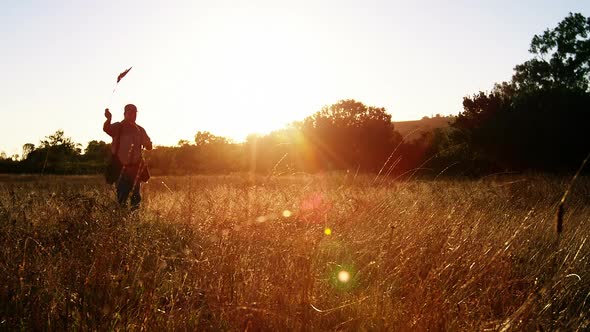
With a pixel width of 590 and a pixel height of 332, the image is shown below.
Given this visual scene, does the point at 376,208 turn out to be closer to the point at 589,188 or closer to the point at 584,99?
the point at 589,188

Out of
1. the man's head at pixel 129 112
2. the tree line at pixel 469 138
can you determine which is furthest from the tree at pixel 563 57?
the man's head at pixel 129 112

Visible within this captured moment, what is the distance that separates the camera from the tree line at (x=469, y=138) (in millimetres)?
18891

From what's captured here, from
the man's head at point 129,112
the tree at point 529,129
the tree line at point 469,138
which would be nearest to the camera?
the man's head at point 129,112

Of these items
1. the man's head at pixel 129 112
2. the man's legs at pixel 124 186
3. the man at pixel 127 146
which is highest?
the man's head at pixel 129 112

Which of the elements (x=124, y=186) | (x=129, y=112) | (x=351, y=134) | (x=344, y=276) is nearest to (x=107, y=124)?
(x=129, y=112)

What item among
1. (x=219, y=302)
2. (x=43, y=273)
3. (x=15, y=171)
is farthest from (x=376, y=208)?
(x=15, y=171)

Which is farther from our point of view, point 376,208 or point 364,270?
point 376,208

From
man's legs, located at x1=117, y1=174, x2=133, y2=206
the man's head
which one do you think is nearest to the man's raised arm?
the man's head

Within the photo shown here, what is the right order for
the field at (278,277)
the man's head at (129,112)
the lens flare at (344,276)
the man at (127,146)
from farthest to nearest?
the man's head at (129,112)
the man at (127,146)
the lens flare at (344,276)
the field at (278,277)

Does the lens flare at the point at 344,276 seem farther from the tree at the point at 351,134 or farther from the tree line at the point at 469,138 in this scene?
the tree at the point at 351,134

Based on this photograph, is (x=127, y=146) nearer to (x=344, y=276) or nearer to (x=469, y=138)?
(x=344, y=276)

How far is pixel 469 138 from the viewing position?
81.4 feet

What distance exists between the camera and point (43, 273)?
3023 mm

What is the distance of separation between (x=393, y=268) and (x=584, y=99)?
25170mm
